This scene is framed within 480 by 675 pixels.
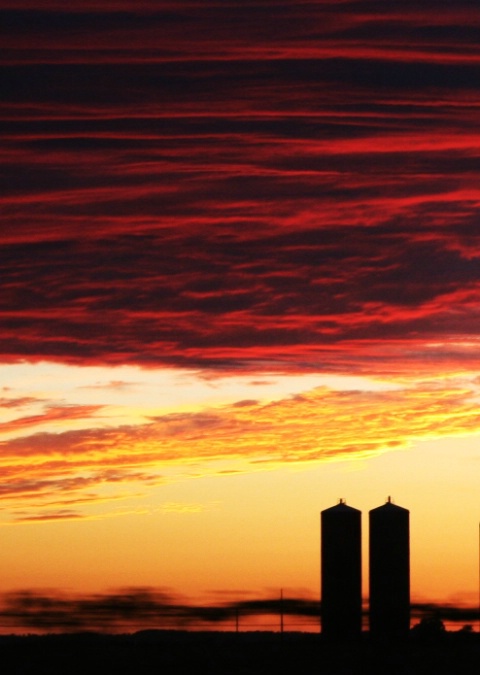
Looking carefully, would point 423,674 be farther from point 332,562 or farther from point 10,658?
point 10,658

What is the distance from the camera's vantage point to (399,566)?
89.8 m

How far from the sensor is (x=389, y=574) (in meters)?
89.8

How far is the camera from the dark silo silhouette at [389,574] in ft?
294

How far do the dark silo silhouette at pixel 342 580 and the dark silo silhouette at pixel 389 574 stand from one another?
2.65 ft

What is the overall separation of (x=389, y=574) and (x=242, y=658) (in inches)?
341

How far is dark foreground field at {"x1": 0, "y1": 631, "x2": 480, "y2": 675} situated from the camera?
85.2 metres

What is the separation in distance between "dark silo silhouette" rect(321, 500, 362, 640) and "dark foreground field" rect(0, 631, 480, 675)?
107 cm

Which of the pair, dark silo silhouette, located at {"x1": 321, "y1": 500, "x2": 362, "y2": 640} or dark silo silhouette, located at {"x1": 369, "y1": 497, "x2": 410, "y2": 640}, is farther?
dark silo silhouette, located at {"x1": 369, "y1": 497, "x2": 410, "y2": 640}

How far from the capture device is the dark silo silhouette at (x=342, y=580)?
89.2 m

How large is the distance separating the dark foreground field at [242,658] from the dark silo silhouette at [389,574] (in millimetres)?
1006

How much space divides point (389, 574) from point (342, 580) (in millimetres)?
2429

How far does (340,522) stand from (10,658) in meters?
18.2

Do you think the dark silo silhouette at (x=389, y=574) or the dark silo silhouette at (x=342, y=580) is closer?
the dark silo silhouette at (x=342, y=580)

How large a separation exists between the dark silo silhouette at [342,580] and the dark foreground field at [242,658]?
1.07 metres
